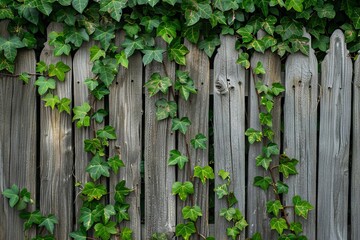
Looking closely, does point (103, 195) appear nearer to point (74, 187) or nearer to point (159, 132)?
point (74, 187)

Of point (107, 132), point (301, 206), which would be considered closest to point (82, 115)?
point (107, 132)

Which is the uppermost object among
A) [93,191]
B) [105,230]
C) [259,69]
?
[259,69]

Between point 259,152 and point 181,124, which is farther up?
point 181,124

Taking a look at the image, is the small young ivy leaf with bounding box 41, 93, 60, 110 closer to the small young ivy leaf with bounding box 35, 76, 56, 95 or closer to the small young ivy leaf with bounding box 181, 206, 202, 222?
the small young ivy leaf with bounding box 35, 76, 56, 95

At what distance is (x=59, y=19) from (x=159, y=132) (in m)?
0.90

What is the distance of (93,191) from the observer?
3.60 m

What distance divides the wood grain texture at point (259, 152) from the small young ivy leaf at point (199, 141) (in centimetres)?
30

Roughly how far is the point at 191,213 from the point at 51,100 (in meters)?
1.09

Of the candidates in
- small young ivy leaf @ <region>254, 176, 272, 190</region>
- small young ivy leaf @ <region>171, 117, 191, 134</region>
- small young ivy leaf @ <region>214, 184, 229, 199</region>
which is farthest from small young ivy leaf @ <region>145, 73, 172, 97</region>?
small young ivy leaf @ <region>254, 176, 272, 190</region>

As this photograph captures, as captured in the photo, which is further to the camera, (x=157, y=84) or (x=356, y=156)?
(x=356, y=156)

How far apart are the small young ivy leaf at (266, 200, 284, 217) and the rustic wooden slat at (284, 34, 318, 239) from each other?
132 mm

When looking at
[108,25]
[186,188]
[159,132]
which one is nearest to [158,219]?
[186,188]

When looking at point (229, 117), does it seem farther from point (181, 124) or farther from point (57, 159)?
point (57, 159)

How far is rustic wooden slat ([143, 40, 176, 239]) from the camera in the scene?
3.65 metres
